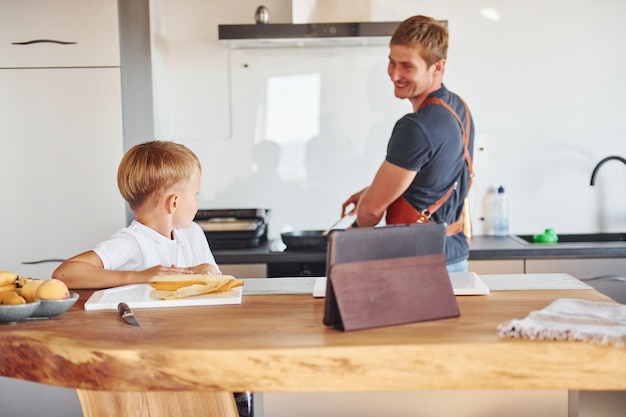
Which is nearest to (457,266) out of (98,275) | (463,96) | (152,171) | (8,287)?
(152,171)

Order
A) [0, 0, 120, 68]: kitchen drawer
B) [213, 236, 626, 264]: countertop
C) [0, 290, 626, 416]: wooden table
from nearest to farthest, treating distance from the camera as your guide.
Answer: [0, 290, 626, 416]: wooden table < [213, 236, 626, 264]: countertop < [0, 0, 120, 68]: kitchen drawer

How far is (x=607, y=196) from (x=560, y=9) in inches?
34.3

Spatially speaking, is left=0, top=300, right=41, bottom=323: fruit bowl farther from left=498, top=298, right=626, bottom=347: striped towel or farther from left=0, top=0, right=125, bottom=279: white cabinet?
left=0, top=0, right=125, bottom=279: white cabinet

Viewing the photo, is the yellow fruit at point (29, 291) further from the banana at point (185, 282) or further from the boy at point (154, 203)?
the boy at point (154, 203)

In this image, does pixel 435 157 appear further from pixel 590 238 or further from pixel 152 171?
pixel 590 238

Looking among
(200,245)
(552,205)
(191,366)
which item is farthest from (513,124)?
(191,366)

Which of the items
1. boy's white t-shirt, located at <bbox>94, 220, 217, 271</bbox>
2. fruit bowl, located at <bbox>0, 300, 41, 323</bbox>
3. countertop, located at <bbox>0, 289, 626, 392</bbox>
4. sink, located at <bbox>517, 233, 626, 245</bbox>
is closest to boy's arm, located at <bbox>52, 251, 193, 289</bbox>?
boy's white t-shirt, located at <bbox>94, 220, 217, 271</bbox>

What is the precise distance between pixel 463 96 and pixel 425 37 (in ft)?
4.55

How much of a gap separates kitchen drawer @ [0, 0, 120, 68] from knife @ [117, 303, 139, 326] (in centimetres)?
196

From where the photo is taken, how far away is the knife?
1434 millimetres

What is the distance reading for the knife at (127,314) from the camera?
143 centimetres

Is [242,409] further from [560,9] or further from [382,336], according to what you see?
[560,9]

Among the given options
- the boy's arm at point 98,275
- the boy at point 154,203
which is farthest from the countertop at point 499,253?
the boy's arm at point 98,275

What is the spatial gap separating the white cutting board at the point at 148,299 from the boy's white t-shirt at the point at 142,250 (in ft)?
0.91
